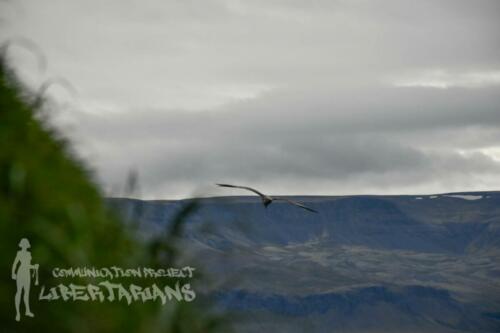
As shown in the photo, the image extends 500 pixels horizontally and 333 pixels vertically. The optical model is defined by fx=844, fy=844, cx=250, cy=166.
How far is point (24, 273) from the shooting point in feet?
18.2

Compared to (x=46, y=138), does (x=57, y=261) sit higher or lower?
lower

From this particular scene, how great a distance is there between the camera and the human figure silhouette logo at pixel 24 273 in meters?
5.22

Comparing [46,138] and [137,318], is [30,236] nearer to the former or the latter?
[137,318]

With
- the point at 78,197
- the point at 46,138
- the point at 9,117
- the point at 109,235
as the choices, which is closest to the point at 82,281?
the point at 109,235

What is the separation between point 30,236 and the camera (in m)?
5.42

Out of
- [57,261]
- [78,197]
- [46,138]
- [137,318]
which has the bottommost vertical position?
[137,318]

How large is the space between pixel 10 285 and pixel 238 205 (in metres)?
2.32

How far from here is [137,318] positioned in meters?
5.29

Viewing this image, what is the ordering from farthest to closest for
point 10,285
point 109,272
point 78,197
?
point 78,197
point 109,272
point 10,285

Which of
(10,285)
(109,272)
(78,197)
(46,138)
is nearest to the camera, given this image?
(10,285)

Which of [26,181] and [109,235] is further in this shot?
[109,235]

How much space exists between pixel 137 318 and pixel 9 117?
2.58m

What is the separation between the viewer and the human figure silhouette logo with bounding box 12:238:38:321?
5219 millimetres

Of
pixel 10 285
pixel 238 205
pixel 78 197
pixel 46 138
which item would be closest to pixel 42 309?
pixel 10 285
